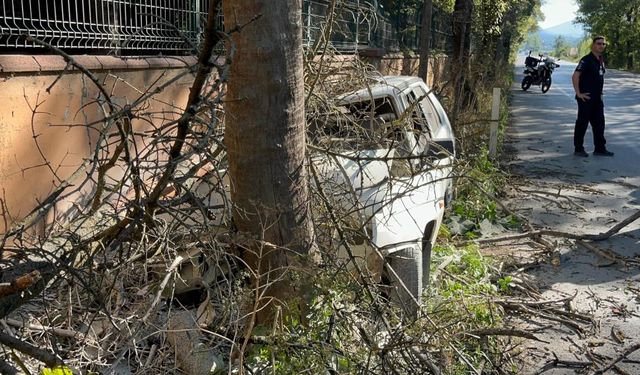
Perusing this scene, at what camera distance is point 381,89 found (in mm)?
5809

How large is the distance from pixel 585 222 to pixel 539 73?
21.9m

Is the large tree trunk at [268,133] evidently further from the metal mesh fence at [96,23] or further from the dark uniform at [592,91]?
the dark uniform at [592,91]

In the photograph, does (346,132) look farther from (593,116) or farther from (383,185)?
(593,116)

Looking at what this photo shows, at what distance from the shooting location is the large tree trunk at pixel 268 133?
3441 millimetres

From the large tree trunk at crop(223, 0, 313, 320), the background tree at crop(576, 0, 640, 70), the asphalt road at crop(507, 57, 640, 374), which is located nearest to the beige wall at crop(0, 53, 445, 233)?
the large tree trunk at crop(223, 0, 313, 320)

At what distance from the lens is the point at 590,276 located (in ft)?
21.5

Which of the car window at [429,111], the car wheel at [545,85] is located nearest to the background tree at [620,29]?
the car wheel at [545,85]

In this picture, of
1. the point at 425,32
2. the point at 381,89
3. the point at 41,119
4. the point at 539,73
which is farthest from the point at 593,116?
the point at 539,73

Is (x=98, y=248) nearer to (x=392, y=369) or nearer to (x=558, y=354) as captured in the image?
(x=392, y=369)

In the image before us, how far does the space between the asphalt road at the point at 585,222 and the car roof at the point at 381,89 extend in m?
2.17

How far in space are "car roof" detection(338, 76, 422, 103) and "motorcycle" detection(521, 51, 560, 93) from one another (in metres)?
23.4

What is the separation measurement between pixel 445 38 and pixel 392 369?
19.4m

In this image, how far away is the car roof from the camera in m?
5.13

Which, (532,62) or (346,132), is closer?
(346,132)
